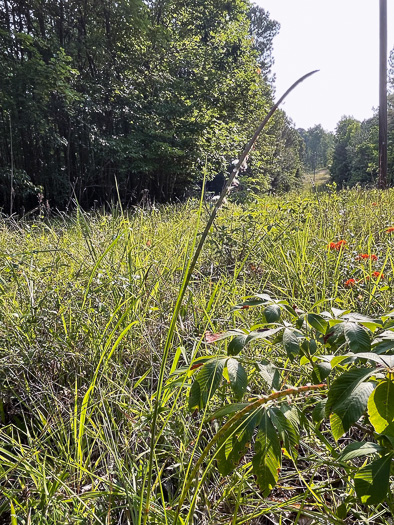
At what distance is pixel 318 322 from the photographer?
26.9 inches

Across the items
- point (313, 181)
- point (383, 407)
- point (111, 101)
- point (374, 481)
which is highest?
point (111, 101)

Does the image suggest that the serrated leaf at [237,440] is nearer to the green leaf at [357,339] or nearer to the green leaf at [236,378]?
the green leaf at [236,378]

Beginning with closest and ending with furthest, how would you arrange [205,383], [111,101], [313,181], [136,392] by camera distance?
[205,383]
[136,392]
[313,181]
[111,101]

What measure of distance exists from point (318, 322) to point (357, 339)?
0.29 ft

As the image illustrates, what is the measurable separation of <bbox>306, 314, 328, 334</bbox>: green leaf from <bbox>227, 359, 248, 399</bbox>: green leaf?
0.18 m

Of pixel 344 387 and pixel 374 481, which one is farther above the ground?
pixel 344 387

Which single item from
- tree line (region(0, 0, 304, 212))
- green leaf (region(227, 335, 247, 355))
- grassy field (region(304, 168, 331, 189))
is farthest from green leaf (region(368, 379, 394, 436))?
tree line (region(0, 0, 304, 212))

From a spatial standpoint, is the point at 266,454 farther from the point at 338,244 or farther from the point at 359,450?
the point at 338,244

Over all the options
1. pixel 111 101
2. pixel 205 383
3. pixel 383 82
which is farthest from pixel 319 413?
pixel 111 101

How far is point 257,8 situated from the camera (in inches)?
916

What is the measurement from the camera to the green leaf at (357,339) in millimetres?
600

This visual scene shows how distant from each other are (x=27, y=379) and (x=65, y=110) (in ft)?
25.3

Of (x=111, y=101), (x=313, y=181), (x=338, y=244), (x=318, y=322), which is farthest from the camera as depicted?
(x=111, y=101)

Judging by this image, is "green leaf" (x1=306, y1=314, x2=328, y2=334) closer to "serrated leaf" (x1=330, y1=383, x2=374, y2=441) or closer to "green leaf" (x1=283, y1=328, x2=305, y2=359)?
"green leaf" (x1=283, y1=328, x2=305, y2=359)
